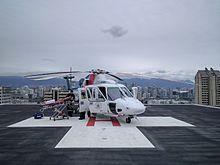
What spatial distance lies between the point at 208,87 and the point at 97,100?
2012 cm

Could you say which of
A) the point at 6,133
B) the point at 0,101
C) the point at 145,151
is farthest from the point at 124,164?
the point at 0,101

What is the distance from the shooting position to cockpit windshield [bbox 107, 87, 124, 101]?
13.4m

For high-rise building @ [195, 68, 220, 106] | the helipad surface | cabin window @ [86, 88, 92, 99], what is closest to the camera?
the helipad surface

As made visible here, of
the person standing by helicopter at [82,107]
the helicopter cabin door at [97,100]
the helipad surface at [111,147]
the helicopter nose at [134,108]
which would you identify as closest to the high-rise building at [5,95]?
the person standing by helicopter at [82,107]

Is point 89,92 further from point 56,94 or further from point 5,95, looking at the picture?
point 5,95

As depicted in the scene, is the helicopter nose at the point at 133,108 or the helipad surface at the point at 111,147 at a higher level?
the helicopter nose at the point at 133,108

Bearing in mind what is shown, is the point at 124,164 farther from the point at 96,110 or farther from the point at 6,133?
the point at 96,110

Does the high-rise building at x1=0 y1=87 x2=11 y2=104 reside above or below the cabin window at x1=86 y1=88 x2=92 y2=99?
below

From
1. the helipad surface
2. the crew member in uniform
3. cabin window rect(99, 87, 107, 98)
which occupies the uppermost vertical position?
cabin window rect(99, 87, 107, 98)

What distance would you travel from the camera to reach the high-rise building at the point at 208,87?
27.3 metres

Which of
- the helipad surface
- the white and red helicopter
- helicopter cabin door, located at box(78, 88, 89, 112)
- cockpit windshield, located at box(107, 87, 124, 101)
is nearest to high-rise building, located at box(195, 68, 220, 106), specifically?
the white and red helicopter

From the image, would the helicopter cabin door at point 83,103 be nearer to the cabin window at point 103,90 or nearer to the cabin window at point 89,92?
the cabin window at point 89,92

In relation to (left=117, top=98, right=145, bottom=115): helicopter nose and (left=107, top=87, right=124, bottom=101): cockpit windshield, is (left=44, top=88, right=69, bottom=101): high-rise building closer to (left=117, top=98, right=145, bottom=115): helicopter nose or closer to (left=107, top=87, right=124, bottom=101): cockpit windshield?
(left=107, top=87, right=124, bottom=101): cockpit windshield

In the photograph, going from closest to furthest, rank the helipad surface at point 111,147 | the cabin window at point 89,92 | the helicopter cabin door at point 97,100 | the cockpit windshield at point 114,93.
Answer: the helipad surface at point 111,147
the cockpit windshield at point 114,93
the helicopter cabin door at point 97,100
the cabin window at point 89,92
